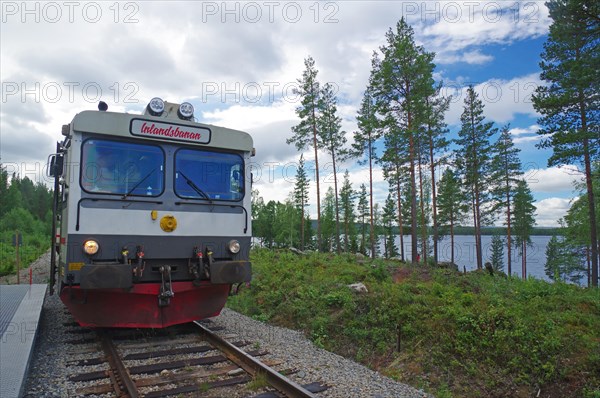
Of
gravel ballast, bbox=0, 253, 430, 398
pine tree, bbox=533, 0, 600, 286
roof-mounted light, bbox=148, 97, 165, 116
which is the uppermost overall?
pine tree, bbox=533, 0, 600, 286

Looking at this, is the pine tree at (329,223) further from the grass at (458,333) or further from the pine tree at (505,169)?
the grass at (458,333)

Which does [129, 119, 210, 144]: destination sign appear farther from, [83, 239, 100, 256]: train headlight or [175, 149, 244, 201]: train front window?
[83, 239, 100, 256]: train headlight

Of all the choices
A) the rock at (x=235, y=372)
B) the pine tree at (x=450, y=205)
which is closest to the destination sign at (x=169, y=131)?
the rock at (x=235, y=372)

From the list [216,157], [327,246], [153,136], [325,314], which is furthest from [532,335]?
[327,246]

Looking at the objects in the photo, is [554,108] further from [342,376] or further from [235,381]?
[235,381]

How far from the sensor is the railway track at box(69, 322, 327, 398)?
174 inches

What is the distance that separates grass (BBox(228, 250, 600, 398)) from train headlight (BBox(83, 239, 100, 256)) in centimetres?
396

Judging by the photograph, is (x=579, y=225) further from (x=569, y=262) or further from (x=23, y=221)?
(x=23, y=221)

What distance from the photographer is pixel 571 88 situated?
610 inches

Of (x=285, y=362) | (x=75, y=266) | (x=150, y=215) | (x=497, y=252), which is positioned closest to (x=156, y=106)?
(x=150, y=215)

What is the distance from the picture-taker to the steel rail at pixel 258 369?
430 cm

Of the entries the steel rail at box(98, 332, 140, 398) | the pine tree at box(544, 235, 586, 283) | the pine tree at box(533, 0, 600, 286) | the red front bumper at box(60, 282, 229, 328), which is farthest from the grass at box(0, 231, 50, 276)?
the pine tree at box(544, 235, 586, 283)

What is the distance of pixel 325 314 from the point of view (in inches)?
329

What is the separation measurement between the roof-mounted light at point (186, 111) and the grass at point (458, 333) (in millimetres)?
4548
